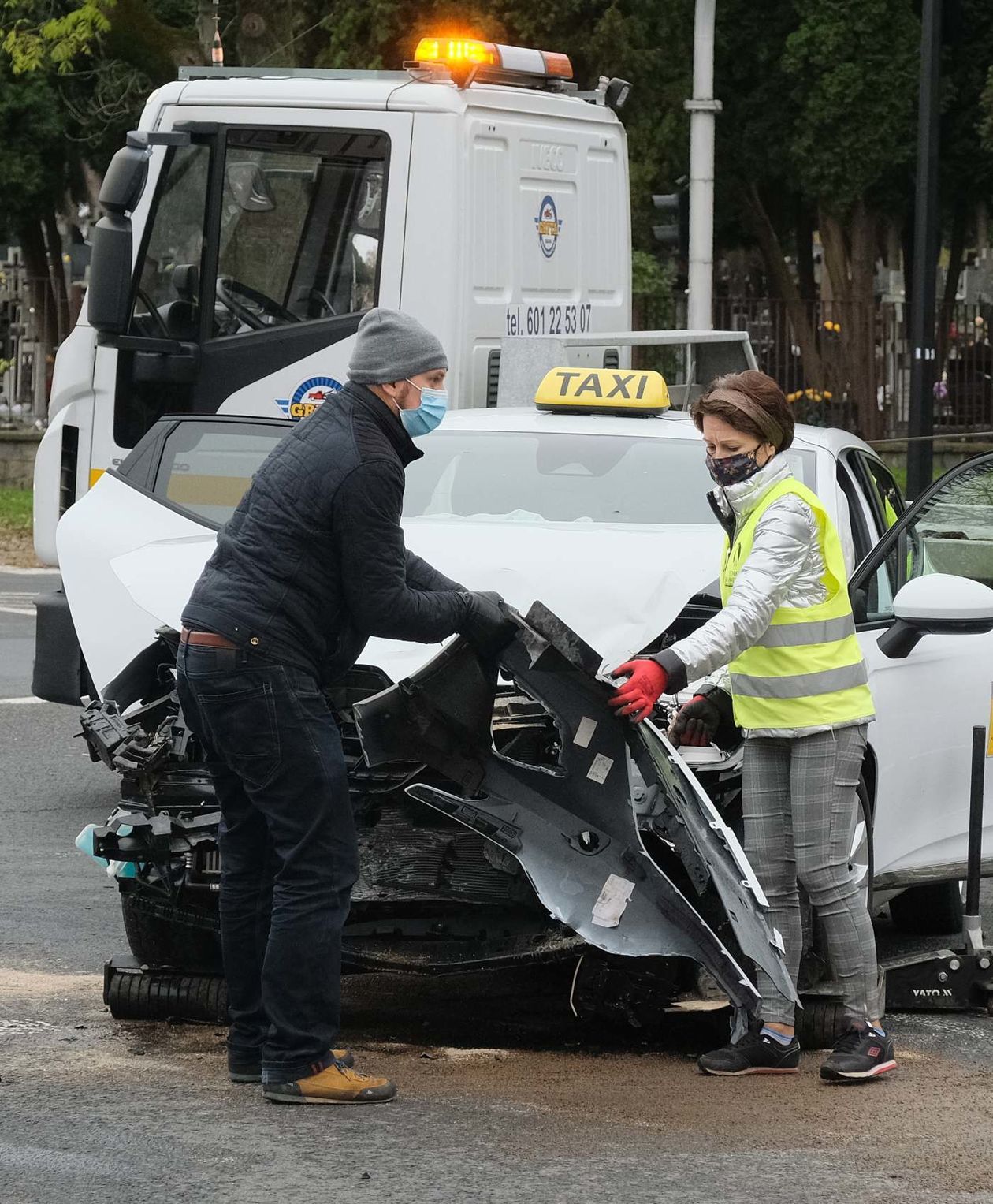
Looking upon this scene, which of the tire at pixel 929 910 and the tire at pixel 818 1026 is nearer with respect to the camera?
the tire at pixel 818 1026

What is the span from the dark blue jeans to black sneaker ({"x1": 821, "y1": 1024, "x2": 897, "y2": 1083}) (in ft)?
3.80

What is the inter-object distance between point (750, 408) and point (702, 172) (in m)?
12.6

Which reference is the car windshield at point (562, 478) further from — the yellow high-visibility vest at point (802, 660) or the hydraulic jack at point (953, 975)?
the yellow high-visibility vest at point (802, 660)

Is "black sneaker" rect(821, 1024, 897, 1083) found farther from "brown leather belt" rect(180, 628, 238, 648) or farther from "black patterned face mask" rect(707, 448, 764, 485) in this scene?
"brown leather belt" rect(180, 628, 238, 648)

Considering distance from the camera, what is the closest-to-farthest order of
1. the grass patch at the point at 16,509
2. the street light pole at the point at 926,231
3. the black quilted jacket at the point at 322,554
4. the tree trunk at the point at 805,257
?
the black quilted jacket at the point at 322,554 < the street light pole at the point at 926,231 < the grass patch at the point at 16,509 < the tree trunk at the point at 805,257

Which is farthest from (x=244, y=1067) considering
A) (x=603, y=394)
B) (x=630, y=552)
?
(x=603, y=394)

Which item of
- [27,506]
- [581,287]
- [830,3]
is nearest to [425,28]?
[27,506]

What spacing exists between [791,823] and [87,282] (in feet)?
20.4

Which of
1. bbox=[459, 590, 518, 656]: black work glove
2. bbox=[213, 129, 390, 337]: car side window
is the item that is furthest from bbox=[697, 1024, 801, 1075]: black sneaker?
bbox=[213, 129, 390, 337]: car side window

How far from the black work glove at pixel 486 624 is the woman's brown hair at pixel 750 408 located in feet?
2.25

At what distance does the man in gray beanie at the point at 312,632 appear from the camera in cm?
462

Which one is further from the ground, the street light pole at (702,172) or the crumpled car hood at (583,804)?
the street light pole at (702,172)

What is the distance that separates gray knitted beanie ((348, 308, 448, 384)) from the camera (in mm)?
4727

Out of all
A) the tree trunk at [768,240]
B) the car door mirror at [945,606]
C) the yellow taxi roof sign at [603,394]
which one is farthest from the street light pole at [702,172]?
the tree trunk at [768,240]
